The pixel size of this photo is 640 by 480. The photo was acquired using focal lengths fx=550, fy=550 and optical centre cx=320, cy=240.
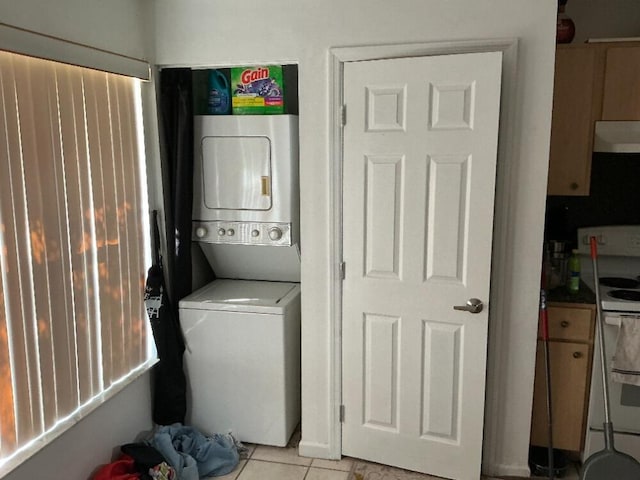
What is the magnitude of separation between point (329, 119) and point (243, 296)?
107 cm

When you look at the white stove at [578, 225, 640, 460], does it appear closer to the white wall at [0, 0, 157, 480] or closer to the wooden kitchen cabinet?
the wooden kitchen cabinet

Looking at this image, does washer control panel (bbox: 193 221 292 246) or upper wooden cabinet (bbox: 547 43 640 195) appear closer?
upper wooden cabinet (bbox: 547 43 640 195)

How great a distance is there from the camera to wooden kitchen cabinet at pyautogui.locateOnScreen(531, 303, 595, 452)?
8.54ft

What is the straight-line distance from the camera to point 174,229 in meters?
2.94

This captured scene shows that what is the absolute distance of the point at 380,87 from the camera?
2.45 meters

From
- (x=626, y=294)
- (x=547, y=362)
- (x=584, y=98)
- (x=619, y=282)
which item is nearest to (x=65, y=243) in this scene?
(x=547, y=362)

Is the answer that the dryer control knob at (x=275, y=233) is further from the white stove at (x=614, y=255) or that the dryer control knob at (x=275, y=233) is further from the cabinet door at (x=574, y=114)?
the white stove at (x=614, y=255)

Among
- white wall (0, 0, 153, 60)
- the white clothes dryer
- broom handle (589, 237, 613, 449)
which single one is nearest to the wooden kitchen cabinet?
broom handle (589, 237, 613, 449)

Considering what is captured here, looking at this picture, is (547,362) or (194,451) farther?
(194,451)

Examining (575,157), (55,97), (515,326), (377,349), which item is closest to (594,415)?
(515,326)

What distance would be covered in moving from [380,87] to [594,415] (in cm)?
182

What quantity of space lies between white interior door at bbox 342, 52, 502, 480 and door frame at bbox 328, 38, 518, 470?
0.05 metres

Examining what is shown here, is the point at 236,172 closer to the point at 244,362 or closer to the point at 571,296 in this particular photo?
Result: the point at 244,362

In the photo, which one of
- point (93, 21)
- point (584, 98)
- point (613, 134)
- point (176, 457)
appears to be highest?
point (93, 21)
